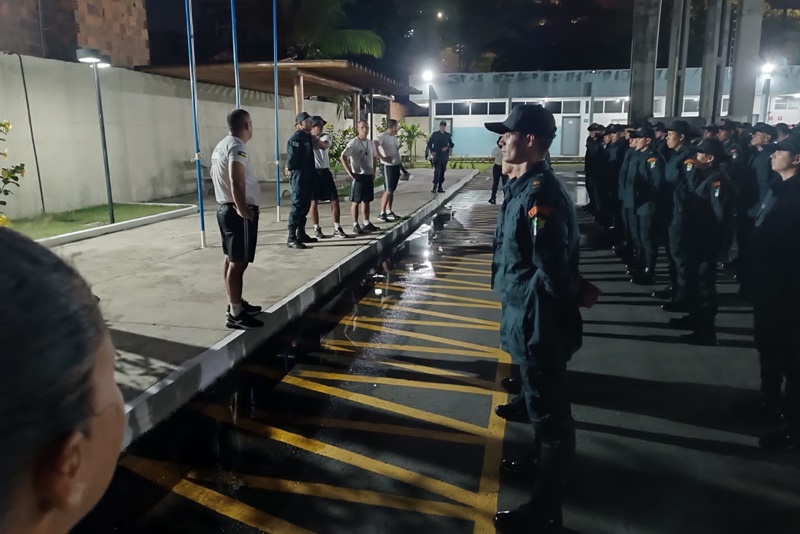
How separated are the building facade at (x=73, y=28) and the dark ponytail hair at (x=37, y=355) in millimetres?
16801

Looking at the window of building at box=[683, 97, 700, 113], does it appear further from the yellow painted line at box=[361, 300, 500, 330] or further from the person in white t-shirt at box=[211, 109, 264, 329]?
the person in white t-shirt at box=[211, 109, 264, 329]

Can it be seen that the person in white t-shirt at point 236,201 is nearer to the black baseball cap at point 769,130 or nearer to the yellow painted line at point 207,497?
the yellow painted line at point 207,497

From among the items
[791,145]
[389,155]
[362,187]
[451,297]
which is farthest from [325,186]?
[791,145]

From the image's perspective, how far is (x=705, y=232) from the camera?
620 centimetres

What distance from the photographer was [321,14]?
22.0 m

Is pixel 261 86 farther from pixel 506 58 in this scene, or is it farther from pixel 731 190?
pixel 506 58

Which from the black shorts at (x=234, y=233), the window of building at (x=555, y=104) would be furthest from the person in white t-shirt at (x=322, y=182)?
the window of building at (x=555, y=104)

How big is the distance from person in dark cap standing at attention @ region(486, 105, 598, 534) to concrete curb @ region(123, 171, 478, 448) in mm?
2219

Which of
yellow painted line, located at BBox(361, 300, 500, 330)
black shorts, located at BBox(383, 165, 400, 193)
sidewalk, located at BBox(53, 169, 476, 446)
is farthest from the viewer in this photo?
black shorts, located at BBox(383, 165, 400, 193)

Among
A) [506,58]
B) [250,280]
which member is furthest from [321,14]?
[506,58]

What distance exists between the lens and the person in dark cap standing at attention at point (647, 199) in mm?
7438

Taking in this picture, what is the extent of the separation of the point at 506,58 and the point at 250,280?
157 ft

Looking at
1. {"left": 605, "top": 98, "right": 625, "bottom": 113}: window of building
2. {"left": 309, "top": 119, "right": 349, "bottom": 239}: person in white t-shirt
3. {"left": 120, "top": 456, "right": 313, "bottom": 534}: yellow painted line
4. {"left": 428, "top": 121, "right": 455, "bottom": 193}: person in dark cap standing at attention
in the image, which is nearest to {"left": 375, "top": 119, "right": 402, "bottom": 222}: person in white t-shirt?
{"left": 309, "top": 119, "right": 349, "bottom": 239}: person in white t-shirt

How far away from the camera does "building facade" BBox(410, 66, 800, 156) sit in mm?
36156
